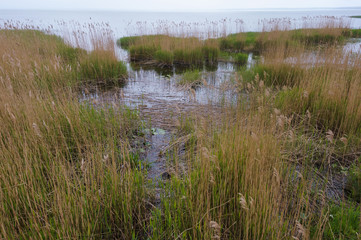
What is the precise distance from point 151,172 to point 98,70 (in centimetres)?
484

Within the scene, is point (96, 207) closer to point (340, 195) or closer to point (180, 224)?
point (180, 224)

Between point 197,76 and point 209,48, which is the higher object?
point 209,48

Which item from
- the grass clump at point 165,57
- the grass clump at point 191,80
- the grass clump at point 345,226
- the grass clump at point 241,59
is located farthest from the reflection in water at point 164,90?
the grass clump at point 345,226

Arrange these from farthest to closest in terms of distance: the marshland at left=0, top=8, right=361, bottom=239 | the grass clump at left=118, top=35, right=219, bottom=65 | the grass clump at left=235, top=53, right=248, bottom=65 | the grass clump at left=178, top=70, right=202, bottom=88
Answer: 1. the grass clump at left=235, top=53, right=248, bottom=65
2. the grass clump at left=118, top=35, right=219, bottom=65
3. the grass clump at left=178, top=70, right=202, bottom=88
4. the marshland at left=0, top=8, right=361, bottom=239

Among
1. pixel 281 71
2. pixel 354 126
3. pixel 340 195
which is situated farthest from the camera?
pixel 281 71

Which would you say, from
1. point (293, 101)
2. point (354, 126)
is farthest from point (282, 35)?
point (354, 126)

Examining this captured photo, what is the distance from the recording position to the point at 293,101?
13.8 ft

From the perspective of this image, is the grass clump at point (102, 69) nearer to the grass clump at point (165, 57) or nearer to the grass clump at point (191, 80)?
the grass clump at point (191, 80)

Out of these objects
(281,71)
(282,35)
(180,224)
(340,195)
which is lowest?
A: (340,195)

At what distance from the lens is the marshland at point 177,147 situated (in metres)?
1.73

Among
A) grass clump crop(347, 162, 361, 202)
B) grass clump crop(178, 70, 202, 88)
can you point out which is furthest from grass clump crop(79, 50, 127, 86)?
grass clump crop(347, 162, 361, 202)

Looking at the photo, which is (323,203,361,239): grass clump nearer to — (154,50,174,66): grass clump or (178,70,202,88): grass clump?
(178,70,202,88): grass clump

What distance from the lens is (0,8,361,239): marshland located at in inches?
68.1

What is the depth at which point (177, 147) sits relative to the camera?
2.85 metres
